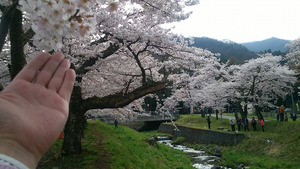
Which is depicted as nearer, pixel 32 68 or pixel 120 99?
pixel 32 68

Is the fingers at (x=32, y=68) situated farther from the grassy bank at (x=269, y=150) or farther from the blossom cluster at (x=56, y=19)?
the grassy bank at (x=269, y=150)

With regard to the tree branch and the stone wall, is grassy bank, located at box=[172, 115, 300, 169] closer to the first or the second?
the stone wall

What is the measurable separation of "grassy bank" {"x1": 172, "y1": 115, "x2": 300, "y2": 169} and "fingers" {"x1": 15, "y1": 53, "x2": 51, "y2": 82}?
11611 mm

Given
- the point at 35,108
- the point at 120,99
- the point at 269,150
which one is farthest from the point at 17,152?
the point at 269,150

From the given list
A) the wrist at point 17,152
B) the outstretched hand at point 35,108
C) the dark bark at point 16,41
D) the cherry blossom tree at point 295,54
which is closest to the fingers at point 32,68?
the outstretched hand at point 35,108

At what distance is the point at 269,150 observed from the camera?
12586mm

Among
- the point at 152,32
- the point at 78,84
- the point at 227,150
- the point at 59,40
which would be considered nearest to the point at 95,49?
the point at 78,84

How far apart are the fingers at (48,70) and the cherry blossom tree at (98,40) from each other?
99mm

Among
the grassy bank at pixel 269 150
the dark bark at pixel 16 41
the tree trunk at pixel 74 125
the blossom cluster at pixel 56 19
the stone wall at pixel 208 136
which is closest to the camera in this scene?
the blossom cluster at pixel 56 19

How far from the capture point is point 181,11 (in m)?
6.05

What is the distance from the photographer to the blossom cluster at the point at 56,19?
1.40 metres

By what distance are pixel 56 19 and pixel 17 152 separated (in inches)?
34.1

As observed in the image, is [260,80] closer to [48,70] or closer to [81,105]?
[81,105]

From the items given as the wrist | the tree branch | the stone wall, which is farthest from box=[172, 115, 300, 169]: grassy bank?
the wrist
